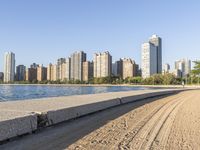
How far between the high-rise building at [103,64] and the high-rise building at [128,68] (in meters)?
10.9

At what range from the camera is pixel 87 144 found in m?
7.35

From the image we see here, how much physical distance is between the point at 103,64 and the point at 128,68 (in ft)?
58.4

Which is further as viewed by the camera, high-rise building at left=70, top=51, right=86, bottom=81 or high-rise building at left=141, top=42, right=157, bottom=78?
high-rise building at left=70, top=51, right=86, bottom=81

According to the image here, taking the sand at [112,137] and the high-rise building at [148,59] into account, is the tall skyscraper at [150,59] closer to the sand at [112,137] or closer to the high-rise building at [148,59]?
the high-rise building at [148,59]

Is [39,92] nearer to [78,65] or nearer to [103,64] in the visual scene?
[103,64]

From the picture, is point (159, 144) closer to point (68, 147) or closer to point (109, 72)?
point (68, 147)

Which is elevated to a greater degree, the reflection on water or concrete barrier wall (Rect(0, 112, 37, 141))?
concrete barrier wall (Rect(0, 112, 37, 141))

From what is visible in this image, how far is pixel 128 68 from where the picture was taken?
193 metres

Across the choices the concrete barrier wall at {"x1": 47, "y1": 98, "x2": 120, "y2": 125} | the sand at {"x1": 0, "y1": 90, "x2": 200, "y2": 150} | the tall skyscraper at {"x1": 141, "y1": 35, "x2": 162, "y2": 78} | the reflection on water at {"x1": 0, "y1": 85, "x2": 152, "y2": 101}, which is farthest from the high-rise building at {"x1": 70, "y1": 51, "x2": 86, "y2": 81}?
the sand at {"x1": 0, "y1": 90, "x2": 200, "y2": 150}

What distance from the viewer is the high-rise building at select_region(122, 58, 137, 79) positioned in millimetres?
190688

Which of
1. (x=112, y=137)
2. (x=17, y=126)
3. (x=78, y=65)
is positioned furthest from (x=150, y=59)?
(x=17, y=126)

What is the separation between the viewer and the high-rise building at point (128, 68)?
626 ft

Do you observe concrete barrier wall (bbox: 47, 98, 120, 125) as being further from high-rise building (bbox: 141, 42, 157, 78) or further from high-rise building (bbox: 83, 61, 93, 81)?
high-rise building (bbox: 83, 61, 93, 81)

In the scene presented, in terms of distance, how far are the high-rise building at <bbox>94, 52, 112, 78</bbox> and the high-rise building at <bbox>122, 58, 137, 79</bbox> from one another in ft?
35.8
